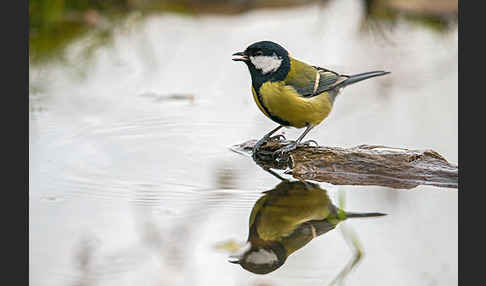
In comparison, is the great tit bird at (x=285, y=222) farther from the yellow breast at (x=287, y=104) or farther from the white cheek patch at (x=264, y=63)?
the white cheek patch at (x=264, y=63)

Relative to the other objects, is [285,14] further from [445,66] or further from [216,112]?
[216,112]

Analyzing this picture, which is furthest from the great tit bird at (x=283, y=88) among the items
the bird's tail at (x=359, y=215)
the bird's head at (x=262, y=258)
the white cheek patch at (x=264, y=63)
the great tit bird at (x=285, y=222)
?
the bird's head at (x=262, y=258)

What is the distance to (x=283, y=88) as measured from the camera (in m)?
4.52

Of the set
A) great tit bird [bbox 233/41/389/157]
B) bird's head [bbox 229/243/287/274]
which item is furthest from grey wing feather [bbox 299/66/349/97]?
bird's head [bbox 229/243/287/274]

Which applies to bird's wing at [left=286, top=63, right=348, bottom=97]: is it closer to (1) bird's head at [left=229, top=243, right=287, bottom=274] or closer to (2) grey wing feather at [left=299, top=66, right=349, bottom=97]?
(2) grey wing feather at [left=299, top=66, right=349, bottom=97]

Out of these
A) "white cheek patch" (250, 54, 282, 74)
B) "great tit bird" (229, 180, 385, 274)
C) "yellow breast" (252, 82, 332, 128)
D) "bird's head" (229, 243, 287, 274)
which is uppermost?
"white cheek patch" (250, 54, 282, 74)

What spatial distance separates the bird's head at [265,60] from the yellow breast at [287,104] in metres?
0.08

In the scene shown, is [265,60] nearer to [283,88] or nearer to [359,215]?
[283,88]

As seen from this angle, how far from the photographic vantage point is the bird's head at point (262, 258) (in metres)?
3.25

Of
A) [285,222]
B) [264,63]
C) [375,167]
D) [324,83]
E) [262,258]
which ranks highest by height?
[264,63]

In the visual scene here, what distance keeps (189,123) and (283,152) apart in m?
0.97

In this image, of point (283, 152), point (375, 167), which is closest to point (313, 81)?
point (283, 152)

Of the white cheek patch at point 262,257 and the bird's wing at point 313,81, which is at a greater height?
the bird's wing at point 313,81

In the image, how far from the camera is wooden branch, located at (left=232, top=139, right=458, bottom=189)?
14.1 ft
